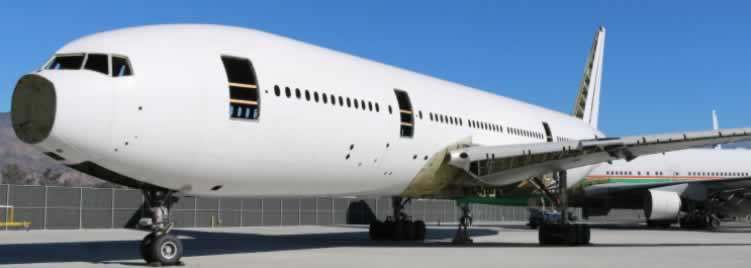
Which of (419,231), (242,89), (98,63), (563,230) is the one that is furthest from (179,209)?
(98,63)

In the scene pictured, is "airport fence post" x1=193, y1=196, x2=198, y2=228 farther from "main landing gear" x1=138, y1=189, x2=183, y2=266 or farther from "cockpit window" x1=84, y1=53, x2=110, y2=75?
"cockpit window" x1=84, y1=53, x2=110, y2=75

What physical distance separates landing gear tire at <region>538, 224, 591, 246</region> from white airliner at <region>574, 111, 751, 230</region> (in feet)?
39.2

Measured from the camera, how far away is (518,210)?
63844 mm

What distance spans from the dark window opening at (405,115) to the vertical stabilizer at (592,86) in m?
17.6

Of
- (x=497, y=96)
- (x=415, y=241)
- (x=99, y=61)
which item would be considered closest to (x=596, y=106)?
(x=497, y=96)

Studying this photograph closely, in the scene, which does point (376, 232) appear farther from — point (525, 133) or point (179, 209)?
point (179, 209)

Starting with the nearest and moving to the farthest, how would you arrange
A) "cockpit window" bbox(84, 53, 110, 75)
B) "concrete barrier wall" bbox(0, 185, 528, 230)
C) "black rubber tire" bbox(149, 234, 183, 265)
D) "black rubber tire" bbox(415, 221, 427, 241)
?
"cockpit window" bbox(84, 53, 110, 75) → "black rubber tire" bbox(149, 234, 183, 265) → "black rubber tire" bbox(415, 221, 427, 241) → "concrete barrier wall" bbox(0, 185, 528, 230)

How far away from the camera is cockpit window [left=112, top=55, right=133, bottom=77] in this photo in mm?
11234

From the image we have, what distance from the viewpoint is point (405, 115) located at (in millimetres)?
16375

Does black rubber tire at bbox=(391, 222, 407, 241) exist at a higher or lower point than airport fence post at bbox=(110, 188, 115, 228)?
lower

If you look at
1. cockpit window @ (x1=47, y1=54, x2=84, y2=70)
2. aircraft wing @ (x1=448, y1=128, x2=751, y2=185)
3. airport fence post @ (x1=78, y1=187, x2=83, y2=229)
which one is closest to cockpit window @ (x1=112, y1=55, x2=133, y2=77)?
cockpit window @ (x1=47, y1=54, x2=84, y2=70)

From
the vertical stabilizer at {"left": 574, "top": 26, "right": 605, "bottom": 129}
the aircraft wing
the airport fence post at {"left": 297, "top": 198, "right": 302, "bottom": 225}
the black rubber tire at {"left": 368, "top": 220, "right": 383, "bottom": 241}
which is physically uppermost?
the vertical stabilizer at {"left": 574, "top": 26, "right": 605, "bottom": 129}

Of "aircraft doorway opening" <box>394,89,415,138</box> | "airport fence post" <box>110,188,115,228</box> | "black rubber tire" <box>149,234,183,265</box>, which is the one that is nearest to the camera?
"black rubber tire" <box>149,234,183,265</box>

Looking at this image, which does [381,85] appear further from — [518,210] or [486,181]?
[518,210]
